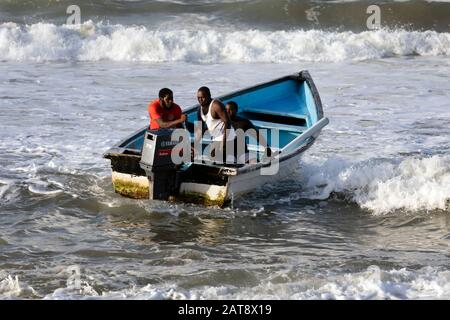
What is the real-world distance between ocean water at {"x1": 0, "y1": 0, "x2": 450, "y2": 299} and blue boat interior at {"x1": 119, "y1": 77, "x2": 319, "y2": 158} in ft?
1.73

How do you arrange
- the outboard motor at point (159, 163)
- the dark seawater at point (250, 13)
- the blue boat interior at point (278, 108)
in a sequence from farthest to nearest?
the dark seawater at point (250, 13) → the blue boat interior at point (278, 108) → the outboard motor at point (159, 163)

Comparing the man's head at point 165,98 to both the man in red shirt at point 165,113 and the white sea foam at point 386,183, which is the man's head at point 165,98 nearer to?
the man in red shirt at point 165,113

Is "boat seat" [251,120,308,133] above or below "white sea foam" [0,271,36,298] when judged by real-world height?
above

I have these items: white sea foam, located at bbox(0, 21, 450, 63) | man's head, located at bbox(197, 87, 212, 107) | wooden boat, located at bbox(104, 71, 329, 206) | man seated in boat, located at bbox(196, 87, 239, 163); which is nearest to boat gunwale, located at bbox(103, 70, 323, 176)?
wooden boat, located at bbox(104, 71, 329, 206)

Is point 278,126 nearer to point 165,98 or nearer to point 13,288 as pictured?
point 165,98

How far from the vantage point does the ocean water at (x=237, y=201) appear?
24.1 ft

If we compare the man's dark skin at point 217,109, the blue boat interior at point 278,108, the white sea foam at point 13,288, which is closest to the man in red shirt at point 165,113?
the man's dark skin at point 217,109

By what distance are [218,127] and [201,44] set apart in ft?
41.4

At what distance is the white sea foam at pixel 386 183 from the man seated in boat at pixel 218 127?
120 cm

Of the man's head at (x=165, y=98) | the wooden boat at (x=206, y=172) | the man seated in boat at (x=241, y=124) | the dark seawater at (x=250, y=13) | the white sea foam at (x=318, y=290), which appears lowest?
the white sea foam at (x=318, y=290)

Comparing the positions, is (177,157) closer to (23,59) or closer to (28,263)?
(28,263)

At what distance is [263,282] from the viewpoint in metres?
7.20

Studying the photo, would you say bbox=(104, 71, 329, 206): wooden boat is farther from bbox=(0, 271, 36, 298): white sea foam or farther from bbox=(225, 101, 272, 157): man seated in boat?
bbox=(0, 271, 36, 298): white sea foam

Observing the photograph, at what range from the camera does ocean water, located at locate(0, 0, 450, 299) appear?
24.1 feet
